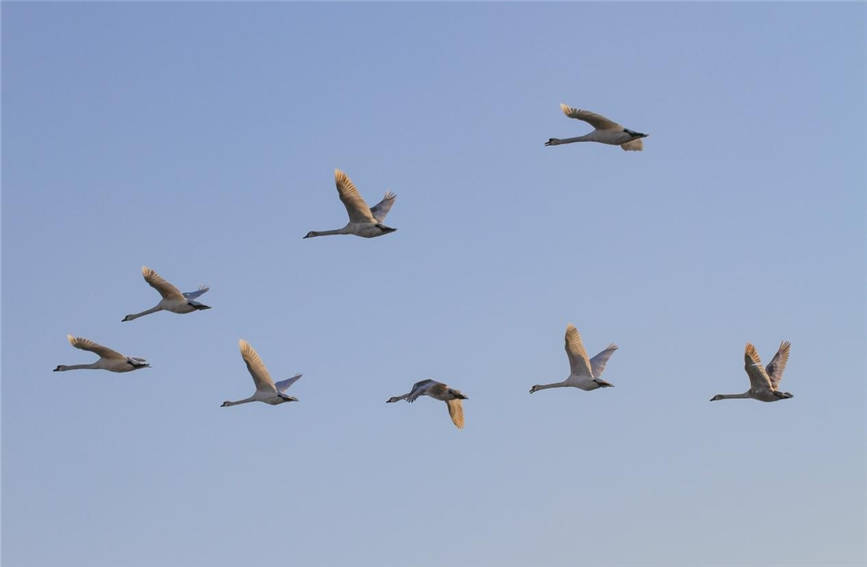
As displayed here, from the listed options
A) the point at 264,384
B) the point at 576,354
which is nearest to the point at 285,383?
the point at 264,384

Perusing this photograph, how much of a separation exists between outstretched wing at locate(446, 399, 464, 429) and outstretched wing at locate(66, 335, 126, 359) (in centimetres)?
1469

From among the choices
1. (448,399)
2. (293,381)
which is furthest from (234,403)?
(448,399)

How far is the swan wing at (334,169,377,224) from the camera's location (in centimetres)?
8169

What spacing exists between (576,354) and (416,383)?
292 inches

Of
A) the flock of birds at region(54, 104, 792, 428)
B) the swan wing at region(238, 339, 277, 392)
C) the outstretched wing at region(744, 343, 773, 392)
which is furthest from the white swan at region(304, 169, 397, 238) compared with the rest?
the outstretched wing at region(744, 343, 773, 392)

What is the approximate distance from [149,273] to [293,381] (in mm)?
7836

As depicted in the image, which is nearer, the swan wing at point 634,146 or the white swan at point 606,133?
the white swan at point 606,133

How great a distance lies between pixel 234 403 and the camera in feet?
292

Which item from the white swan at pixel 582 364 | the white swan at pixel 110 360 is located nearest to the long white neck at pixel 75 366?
the white swan at pixel 110 360

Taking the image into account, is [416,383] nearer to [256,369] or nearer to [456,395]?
[456,395]

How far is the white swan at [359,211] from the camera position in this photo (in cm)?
8200

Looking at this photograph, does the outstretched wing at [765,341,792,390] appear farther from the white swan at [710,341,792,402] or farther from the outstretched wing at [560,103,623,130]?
the outstretched wing at [560,103,623,130]

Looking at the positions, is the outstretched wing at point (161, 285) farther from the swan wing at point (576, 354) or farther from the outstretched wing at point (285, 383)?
the swan wing at point (576, 354)

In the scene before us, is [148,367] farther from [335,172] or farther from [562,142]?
[562,142]
